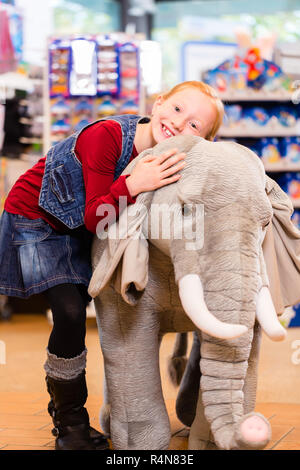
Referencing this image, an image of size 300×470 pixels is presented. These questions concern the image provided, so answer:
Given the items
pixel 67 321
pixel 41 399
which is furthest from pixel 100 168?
pixel 41 399

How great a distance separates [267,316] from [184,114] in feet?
1.85

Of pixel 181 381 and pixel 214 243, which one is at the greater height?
pixel 214 243

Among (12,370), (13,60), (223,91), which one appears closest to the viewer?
(12,370)

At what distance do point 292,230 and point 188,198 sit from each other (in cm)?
42

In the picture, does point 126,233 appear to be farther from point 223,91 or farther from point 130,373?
point 223,91

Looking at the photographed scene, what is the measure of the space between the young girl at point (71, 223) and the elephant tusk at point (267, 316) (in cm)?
46

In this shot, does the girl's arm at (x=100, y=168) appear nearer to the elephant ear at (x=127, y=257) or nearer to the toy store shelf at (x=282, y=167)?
the elephant ear at (x=127, y=257)

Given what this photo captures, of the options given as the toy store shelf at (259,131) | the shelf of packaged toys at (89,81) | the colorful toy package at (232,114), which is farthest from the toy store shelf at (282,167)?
the shelf of packaged toys at (89,81)

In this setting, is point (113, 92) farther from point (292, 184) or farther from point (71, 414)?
point (71, 414)

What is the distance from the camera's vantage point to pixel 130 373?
5.48 ft

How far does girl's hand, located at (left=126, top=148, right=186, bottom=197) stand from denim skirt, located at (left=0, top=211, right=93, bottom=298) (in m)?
0.27

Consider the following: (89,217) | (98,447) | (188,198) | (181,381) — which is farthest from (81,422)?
(188,198)

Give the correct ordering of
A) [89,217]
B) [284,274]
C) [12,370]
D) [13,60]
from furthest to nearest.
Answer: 1. [13,60]
2. [12,370]
3. [284,274]
4. [89,217]

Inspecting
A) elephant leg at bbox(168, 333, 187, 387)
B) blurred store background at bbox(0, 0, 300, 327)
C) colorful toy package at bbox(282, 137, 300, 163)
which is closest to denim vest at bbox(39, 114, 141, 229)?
elephant leg at bbox(168, 333, 187, 387)
